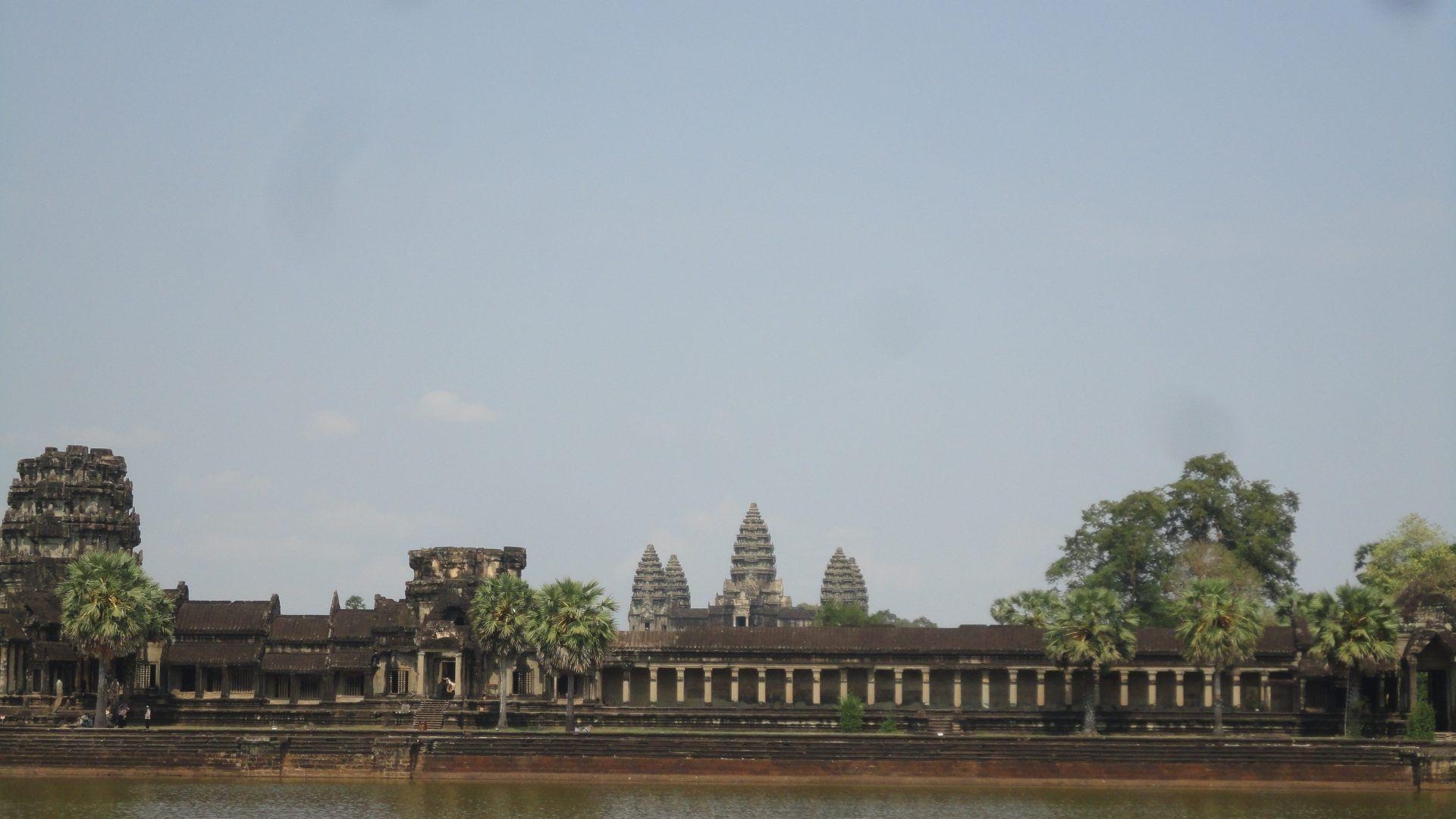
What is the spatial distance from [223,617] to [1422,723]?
150 feet

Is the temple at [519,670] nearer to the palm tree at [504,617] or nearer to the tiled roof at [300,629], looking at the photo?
the tiled roof at [300,629]

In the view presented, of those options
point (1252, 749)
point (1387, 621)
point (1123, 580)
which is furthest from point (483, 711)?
point (1123, 580)

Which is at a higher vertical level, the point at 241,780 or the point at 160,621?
the point at 160,621

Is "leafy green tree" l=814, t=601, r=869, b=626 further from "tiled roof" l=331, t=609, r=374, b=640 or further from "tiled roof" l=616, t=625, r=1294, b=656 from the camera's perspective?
"tiled roof" l=331, t=609, r=374, b=640

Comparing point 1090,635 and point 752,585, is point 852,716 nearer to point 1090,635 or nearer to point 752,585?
point 1090,635

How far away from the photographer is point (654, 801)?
179 feet

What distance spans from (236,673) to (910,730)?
1069 inches

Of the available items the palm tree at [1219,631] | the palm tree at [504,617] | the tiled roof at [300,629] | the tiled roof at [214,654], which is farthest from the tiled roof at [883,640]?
the tiled roof at [214,654]

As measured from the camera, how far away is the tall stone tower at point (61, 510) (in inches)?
3056

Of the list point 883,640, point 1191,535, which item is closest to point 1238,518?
point 1191,535

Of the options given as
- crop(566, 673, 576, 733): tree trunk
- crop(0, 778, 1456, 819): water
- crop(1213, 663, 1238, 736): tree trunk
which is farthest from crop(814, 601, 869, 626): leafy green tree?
crop(0, 778, 1456, 819): water

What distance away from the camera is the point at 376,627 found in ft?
244

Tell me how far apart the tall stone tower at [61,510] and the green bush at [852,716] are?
32471 millimetres

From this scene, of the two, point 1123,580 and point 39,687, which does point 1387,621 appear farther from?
point 39,687
